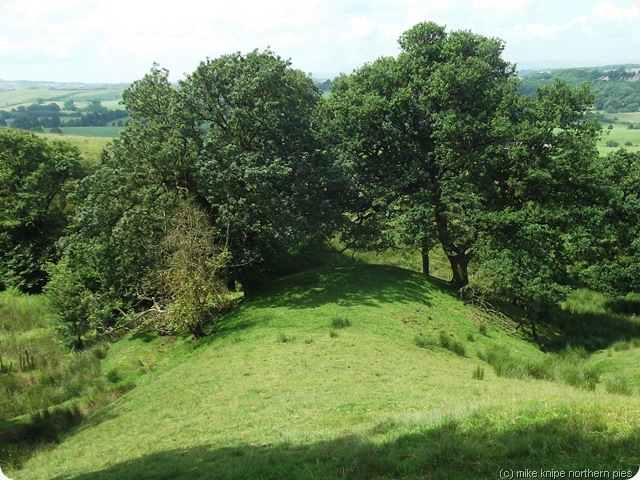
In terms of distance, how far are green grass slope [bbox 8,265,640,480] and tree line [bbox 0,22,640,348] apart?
11.4ft

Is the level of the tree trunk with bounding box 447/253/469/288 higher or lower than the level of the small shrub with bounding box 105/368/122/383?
higher

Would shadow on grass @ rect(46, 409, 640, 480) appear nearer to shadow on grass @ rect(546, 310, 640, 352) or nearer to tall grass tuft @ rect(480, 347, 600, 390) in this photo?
tall grass tuft @ rect(480, 347, 600, 390)

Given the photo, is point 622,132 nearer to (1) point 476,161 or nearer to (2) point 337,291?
(1) point 476,161

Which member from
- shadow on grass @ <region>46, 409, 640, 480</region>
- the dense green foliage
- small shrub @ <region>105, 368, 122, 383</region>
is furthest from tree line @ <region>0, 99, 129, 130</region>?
shadow on grass @ <region>46, 409, 640, 480</region>

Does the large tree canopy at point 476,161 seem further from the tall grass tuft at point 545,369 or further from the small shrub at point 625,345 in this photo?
the tall grass tuft at point 545,369

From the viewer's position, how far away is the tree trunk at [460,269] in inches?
1133

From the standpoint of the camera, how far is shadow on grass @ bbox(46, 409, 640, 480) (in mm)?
6891

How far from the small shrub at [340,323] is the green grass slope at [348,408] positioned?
61 mm

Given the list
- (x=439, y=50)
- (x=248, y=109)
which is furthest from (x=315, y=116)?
(x=439, y=50)

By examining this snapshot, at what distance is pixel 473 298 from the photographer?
85.9ft

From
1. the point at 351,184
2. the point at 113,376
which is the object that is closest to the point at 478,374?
the point at 351,184

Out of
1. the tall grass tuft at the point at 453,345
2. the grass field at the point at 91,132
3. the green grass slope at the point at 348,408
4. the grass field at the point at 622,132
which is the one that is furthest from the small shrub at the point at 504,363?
the grass field at the point at 91,132

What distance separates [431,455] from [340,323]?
1298 centimetres

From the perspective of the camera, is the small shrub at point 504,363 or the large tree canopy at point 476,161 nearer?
the small shrub at point 504,363
